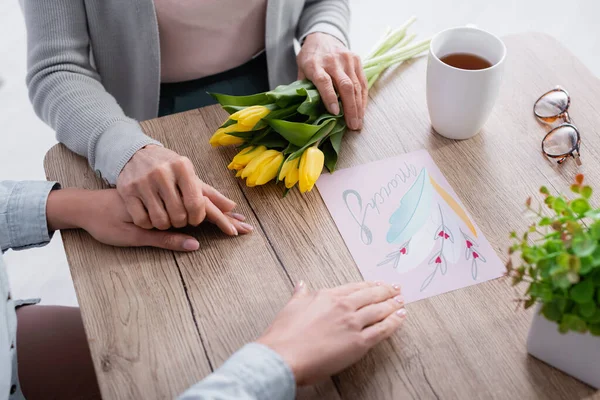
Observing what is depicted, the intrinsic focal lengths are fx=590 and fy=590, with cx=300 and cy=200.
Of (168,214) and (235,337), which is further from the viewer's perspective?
(168,214)

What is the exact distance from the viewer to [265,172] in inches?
37.4

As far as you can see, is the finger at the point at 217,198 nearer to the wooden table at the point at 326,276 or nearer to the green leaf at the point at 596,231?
the wooden table at the point at 326,276

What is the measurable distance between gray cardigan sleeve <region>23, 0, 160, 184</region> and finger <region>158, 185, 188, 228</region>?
0.36 feet

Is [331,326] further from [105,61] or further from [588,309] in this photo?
[105,61]

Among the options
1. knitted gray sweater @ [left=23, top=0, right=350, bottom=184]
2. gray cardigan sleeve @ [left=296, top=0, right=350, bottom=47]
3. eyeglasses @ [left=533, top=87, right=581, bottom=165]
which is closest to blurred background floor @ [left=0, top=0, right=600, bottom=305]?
knitted gray sweater @ [left=23, top=0, right=350, bottom=184]

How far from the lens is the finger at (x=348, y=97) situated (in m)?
1.03

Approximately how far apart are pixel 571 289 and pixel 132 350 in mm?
541

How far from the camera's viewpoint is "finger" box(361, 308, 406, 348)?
0.76 meters

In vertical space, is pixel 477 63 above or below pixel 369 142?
above

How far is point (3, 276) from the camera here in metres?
0.92

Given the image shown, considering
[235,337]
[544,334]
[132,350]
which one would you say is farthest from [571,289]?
[132,350]

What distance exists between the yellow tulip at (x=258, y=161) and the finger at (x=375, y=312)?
300 millimetres

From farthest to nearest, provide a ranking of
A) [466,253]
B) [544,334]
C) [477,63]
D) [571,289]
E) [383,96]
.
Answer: [383,96]
[477,63]
[466,253]
[544,334]
[571,289]

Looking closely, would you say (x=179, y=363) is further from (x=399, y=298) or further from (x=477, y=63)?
(x=477, y=63)
